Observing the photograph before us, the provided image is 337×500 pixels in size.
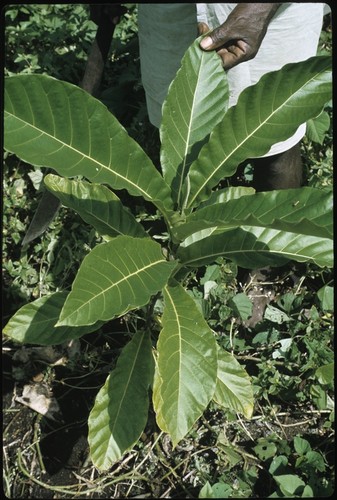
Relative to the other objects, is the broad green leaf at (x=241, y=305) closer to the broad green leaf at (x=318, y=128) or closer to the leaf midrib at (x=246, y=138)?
the leaf midrib at (x=246, y=138)

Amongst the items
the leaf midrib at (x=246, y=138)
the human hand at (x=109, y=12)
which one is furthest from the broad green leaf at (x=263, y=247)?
the human hand at (x=109, y=12)

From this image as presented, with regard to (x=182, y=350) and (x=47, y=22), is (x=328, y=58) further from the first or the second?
(x=47, y=22)

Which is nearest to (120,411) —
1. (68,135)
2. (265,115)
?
(68,135)

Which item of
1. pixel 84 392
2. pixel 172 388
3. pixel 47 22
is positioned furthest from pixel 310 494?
pixel 47 22

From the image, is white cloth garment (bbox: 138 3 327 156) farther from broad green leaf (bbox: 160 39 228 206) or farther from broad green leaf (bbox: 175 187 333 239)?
broad green leaf (bbox: 175 187 333 239)

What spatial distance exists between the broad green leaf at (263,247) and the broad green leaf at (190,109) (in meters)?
0.14

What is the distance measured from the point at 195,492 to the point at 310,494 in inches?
13.7

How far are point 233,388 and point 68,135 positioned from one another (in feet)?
2.59

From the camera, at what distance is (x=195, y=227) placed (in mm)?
1418

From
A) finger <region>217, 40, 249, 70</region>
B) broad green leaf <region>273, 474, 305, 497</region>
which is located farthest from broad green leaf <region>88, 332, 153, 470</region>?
finger <region>217, 40, 249, 70</region>

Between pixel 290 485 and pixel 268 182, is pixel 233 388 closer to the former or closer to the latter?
pixel 290 485

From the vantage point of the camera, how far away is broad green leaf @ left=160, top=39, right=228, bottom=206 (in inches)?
59.6

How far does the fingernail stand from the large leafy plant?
2 centimetres

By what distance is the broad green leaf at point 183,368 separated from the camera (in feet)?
4.48
